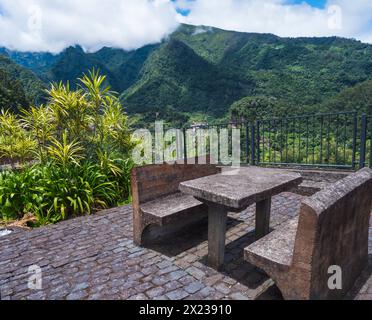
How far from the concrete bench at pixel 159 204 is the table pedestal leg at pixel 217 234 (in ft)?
1.45

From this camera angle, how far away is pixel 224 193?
2293mm

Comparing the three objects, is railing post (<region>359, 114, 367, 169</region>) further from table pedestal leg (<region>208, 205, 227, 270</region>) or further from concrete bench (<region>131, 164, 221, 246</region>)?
table pedestal leg (<region>208, 205, 227, 270</region>)

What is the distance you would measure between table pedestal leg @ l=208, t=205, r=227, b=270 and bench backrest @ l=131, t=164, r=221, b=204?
0.88m

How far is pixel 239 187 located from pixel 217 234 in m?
0.50

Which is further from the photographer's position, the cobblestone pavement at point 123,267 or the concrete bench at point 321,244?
the cobblestone pavement at point 123,267

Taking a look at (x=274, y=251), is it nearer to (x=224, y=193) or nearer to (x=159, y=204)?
(x=224, y=193)

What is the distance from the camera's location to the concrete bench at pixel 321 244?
1.57m

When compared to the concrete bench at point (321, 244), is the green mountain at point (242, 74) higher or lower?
higher

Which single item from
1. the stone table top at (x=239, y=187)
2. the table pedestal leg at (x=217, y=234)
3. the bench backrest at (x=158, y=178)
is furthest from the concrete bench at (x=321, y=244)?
the bench backrest at (x=158, y=178)

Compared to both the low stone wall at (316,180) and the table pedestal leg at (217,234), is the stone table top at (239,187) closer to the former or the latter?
the table pedestal leg at (217,234)

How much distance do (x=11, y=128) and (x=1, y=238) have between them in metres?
3.13
